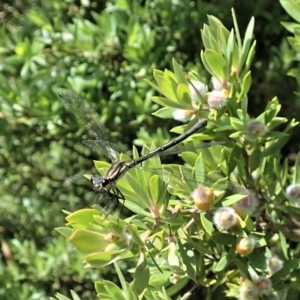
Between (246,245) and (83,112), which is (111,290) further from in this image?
(83,112)

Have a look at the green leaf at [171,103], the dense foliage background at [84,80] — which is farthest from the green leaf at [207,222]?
the dense foliage background at [84,80]

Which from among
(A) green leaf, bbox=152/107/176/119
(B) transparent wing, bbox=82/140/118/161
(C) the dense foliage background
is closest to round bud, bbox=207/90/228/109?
(A) green leaf, bbox=152/107/176/119

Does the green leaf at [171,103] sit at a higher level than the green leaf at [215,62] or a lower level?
lower

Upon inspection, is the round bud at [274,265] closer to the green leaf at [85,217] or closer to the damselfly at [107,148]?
the damselfly at [107,148]

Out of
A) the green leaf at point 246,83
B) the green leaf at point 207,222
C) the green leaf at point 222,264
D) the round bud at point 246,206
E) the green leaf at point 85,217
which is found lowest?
the green leaf at point 222,264

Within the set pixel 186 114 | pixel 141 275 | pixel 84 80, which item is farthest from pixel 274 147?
pixel 84 80

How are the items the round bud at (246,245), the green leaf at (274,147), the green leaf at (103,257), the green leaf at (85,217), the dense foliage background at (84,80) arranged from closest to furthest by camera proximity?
the green leaf at (103,257)
the green leaf at (85,217)
the round bud at (246,245)
the green leaf at (274,147)
the dense foliage background at (84,80)

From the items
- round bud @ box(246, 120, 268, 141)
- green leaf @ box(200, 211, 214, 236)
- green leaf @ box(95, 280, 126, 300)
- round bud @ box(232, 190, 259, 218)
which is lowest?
green leaf @ box(95, 280, 126, 300)

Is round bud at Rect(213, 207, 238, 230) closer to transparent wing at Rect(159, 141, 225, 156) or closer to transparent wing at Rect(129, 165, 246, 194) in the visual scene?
transparent wing at Rect(129, 165, 246, 194)

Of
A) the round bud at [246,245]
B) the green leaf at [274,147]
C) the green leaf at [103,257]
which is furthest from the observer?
the green leaf at [274,147]
